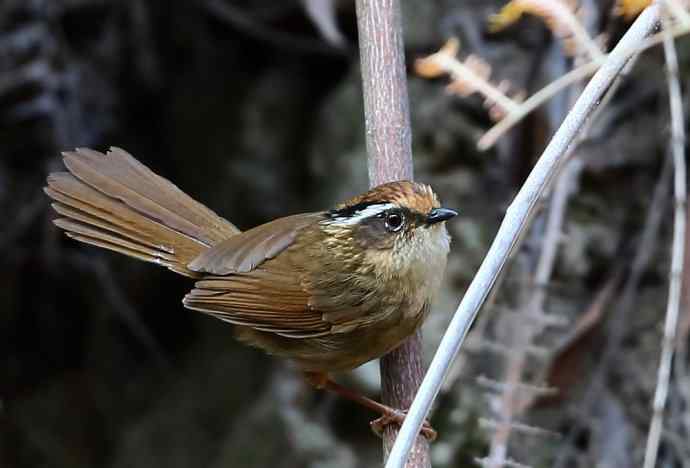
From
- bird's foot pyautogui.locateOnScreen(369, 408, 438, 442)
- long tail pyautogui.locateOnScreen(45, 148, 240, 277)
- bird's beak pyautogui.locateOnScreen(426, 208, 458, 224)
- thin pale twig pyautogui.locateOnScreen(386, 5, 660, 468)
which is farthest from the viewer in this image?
long tail pyautogui.locateOnScreen(45, 148, 240, 277)

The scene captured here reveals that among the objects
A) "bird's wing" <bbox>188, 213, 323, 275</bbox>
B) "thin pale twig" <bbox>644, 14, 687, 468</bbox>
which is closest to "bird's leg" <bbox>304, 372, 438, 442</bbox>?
"bird's wing" <bbox>188, 213, 323, 275</bbox>

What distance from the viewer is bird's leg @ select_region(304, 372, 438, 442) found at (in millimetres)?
2709

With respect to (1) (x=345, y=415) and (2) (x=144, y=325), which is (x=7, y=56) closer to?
(2) (x=144, y=325)

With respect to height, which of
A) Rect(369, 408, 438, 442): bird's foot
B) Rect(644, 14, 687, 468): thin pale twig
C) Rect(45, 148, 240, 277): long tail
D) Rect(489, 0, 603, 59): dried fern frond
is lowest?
Rect(369, 408, 438, 442): bird's foot

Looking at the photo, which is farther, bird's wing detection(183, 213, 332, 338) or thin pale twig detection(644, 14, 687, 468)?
bird's wing detection(183, 213, 332, 338)

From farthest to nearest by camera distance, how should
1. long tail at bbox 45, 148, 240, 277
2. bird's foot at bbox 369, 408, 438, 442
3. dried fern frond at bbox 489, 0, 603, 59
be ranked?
long tail at bbox 45, 148, 240, 277
bird's foot at bbox 369, 408, 438, 442
dried fern frond at bbox 489, 0, 603, 59

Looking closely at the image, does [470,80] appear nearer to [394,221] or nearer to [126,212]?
[394,221]

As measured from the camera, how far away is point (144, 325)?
5.01 metres

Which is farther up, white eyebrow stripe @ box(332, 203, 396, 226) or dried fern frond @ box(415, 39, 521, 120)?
dried fern frond @ box(415, 39, 521, 120)

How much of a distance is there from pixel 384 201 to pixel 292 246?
0.45m

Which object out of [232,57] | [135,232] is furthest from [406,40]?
[135,232]

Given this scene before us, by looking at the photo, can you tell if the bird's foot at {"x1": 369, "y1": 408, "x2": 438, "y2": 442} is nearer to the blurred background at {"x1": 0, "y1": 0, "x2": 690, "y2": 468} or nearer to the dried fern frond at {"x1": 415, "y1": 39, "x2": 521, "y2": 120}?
the blurred background at {"x1": 0, "y1": 0, "x2": 690, "y2": 468}

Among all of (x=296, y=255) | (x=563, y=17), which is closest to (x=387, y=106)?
(x=296, y=255)

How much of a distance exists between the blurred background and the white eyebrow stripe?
27.4 inches
